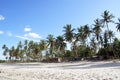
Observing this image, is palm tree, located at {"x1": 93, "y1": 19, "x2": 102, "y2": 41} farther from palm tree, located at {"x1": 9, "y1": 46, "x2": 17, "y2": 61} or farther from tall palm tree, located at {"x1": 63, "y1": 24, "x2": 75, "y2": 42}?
palm tree, located at {"x1": 9, "y1": 46, "x2": 17, "y2": 61}

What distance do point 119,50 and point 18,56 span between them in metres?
57.8

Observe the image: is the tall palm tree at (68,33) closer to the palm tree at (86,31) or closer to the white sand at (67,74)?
the palm tree at (86,31)

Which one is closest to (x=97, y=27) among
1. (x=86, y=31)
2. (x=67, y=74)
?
(x=86, y=31)

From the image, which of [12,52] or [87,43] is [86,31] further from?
[12,52]

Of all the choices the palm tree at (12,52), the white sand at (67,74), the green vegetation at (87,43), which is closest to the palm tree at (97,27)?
the green vegetation at (87,43)

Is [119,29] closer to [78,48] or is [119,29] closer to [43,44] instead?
[78,48]

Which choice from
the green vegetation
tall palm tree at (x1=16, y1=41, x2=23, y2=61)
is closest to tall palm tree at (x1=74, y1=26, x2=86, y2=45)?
the green vegetation

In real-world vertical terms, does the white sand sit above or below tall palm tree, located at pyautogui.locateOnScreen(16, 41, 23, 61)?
below

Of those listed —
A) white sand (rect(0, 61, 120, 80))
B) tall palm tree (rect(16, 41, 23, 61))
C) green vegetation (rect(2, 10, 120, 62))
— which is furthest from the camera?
tall palm tree (rect(16, 41, 23, 61))

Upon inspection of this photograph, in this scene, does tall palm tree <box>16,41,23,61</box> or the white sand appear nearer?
the white sand

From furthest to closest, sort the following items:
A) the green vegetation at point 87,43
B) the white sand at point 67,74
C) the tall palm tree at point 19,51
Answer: the tall palm tree at point 19,51 < the green vegetation at point 87,43 < the white sand at point 67,74

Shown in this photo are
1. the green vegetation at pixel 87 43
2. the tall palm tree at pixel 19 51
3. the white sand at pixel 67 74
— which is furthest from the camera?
the tall palm tree at pixel 19 51

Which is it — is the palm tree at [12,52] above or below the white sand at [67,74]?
above

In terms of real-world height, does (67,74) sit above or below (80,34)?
below
